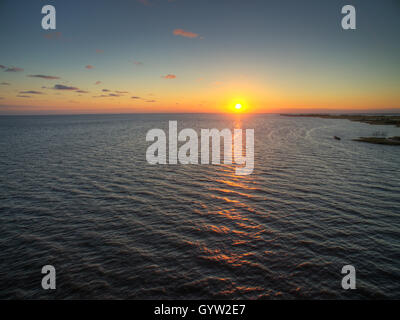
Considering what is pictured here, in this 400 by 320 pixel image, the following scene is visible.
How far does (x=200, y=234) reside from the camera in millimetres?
19875

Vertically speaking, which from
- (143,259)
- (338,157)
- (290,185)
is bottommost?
(143,259)

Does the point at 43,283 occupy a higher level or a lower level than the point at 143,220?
lower

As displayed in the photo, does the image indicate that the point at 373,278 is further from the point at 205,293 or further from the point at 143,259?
the point at 143,259

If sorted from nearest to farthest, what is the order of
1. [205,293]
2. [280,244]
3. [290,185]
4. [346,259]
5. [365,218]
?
1. [205,293]
2. [346,259]
3. [280,244]
4. [365,218]
5. [290,185]

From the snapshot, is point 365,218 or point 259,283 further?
point 365,218

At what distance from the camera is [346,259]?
16.5 metres

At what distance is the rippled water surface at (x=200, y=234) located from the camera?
14.2 m

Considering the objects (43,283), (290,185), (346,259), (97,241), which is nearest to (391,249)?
(346,259)

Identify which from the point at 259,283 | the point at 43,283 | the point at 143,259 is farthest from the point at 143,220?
the point at 259,283

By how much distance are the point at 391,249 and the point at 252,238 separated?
11.0 metres

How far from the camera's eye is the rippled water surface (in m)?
14.2

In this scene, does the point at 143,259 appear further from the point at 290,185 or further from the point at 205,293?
the point at 290,185
